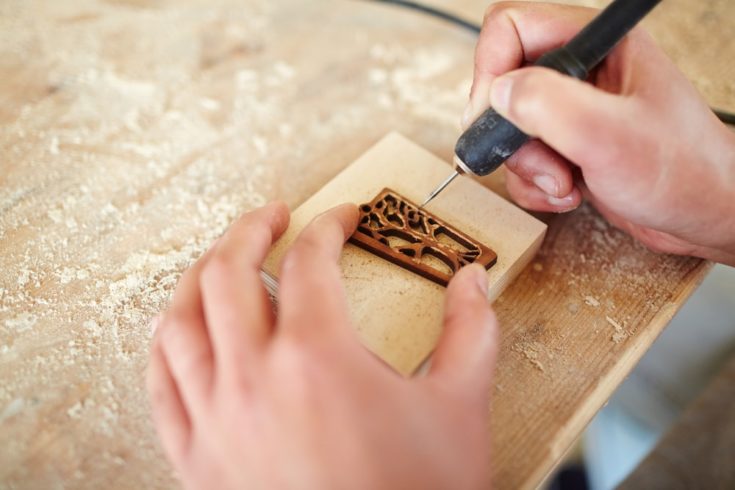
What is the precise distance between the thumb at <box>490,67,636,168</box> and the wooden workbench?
354mm

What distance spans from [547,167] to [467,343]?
0.47 metres

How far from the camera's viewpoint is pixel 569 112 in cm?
84

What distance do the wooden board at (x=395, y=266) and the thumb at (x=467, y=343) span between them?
3.9 inches

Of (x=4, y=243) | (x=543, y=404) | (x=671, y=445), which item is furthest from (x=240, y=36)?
(x=671, y=445)

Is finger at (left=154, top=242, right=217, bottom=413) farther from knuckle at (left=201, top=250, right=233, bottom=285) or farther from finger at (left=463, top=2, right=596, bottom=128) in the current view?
finger at (left=463, top=2, right=596, bottom=128)

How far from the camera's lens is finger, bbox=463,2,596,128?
108 cm

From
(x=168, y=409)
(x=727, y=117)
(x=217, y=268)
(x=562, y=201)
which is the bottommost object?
(x=168, y=409)

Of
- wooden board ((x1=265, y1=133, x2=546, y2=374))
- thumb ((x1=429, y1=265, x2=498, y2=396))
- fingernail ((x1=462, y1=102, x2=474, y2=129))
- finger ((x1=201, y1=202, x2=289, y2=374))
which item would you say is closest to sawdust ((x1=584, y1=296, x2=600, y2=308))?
wooden board ((x1=265, y1=133, x2=546, y2=374))

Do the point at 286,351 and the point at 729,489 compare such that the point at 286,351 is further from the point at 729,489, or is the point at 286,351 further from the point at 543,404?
the point at 729,489

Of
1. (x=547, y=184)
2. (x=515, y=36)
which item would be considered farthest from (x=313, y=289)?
(x=515, y=36)

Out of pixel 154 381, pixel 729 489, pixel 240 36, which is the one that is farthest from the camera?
pixel 240 36

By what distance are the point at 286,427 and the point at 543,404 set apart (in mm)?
504

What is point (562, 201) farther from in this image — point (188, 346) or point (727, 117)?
point (188, 346)

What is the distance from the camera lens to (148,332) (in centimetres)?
104
